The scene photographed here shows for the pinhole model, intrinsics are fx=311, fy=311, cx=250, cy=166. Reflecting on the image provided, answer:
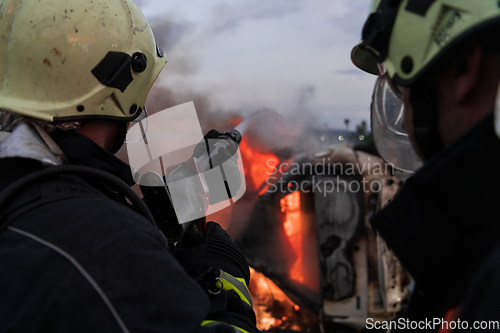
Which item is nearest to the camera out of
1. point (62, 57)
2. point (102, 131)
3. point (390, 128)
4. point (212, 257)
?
point (62, 57)

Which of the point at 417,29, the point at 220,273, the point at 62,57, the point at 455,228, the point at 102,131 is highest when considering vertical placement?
the point at 417,29

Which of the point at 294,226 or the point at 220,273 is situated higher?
the point at 220,273

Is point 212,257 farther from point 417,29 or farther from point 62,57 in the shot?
point 417,29

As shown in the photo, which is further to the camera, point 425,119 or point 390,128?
point 390,128

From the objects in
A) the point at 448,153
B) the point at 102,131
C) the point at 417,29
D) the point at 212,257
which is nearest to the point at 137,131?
the point at 102,131

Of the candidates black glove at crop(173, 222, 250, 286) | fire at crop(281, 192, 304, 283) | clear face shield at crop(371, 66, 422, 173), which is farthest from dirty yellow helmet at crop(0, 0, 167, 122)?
fire at crop(281, 192, 304, 283)

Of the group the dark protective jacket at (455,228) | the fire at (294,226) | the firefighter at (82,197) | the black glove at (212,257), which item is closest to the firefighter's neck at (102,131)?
the firefighter at (82,197)

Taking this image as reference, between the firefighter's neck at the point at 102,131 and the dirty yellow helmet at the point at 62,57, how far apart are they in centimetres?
8

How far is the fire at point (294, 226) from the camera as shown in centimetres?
492

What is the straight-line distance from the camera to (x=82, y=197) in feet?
4.04

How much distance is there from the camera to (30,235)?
1.09m

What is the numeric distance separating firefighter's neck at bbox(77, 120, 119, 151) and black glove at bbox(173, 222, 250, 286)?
0.86 metres

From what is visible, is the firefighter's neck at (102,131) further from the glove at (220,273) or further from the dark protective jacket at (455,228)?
the dark protective jacket at (455,228)

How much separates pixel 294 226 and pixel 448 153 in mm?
4092
